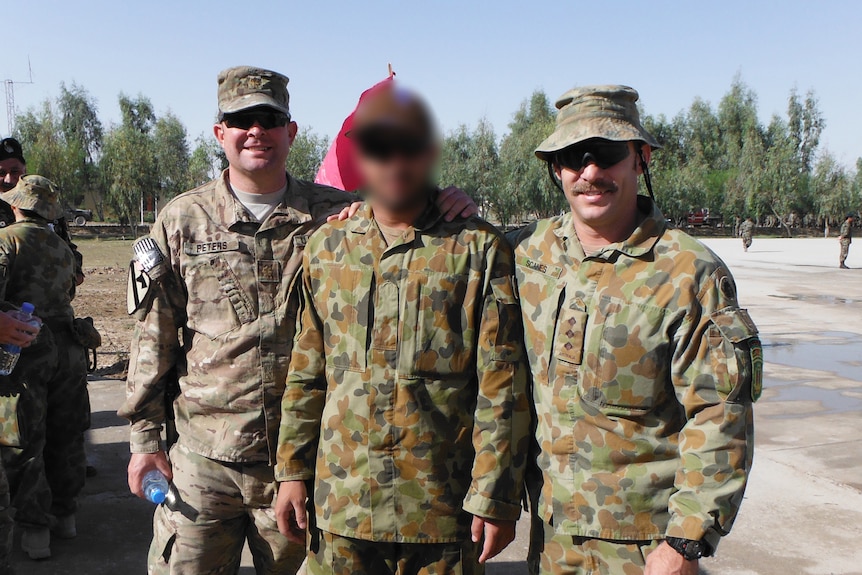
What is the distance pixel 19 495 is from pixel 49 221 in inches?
60.2

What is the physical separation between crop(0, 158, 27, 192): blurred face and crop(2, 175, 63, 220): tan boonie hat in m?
1.00

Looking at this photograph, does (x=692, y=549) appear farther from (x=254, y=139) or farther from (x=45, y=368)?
(x=45, y=368)

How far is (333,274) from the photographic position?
89.0 inches

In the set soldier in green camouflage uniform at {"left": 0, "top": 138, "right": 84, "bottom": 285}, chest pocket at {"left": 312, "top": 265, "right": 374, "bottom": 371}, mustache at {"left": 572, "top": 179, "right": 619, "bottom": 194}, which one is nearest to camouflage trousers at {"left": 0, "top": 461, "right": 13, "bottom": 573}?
chest pocket at {"left": 312, "top": 265, "right": 374, "bottom": 371}

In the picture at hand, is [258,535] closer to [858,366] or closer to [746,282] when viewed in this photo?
[858,366]

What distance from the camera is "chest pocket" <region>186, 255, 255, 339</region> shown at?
260 cm

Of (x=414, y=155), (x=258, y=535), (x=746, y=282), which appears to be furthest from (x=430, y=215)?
(x=746, y=282)

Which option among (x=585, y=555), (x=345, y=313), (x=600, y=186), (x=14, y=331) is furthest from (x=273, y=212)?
(x=585, y=555)

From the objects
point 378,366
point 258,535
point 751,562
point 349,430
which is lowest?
point 751,562

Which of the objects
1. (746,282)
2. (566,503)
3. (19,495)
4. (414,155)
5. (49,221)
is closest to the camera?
(566,503)

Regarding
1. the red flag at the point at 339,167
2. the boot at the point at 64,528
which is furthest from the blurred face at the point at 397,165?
the boot at the point at 64,528

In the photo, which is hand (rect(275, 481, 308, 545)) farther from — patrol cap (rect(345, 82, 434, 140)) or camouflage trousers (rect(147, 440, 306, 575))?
patrol cap (rect(345, 82, 434, 140))

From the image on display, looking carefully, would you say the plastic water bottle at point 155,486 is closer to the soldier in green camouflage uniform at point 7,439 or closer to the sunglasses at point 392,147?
the soldier in green camouflage uniform at point 7,439

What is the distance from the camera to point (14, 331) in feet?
10.5
